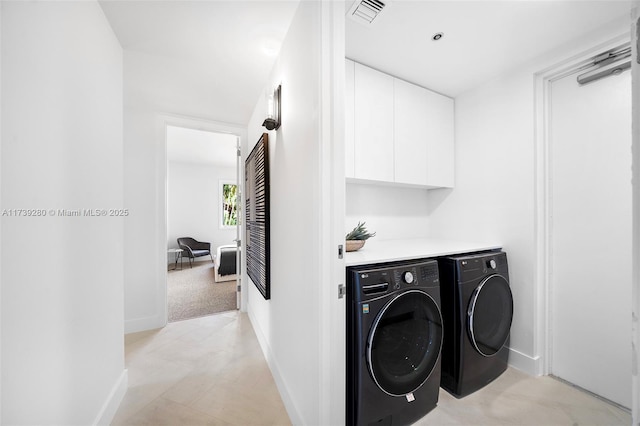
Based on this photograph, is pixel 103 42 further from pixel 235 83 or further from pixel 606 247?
pixel 606 247

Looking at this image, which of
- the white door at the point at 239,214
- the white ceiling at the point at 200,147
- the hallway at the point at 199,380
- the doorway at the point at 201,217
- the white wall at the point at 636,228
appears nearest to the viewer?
the white wall at the point at 636,228

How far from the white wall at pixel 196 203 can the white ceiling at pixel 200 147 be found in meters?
0.36

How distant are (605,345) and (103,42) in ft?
11.4

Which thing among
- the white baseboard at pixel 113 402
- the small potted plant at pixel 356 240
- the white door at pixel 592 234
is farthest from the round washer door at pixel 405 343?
the white baseboard at pixel 113 402

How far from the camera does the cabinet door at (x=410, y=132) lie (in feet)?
6.55

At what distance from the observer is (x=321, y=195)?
43.1 inches

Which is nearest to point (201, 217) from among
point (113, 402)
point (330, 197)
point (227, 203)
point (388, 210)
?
point (227, 203)

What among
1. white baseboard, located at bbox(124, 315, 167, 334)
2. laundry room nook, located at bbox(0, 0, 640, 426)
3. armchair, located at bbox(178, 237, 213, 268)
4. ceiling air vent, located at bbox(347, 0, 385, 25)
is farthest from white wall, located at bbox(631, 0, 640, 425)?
armchair, located at bbox(178, 237, 213, 268)

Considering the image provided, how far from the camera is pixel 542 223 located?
5.90 ft

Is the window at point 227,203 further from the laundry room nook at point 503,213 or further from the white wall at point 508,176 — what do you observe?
the white wall at point 508,176

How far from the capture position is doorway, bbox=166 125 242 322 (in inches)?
157

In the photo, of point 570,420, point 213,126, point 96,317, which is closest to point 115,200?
point 96,317

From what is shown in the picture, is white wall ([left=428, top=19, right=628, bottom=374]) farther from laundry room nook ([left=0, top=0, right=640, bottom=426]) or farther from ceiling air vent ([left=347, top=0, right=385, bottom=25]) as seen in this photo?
ceiling air vent ([left=347, top=0, right=385, bottom=25])

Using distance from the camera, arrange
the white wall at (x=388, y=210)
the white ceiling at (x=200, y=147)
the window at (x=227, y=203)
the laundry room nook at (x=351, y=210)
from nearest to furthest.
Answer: the laundry room nook at (x=351, y=210) < the white wall at (x=388, y=210) < the white ceiling at (x=200, y=147) < the window at (x=227, y=203)
